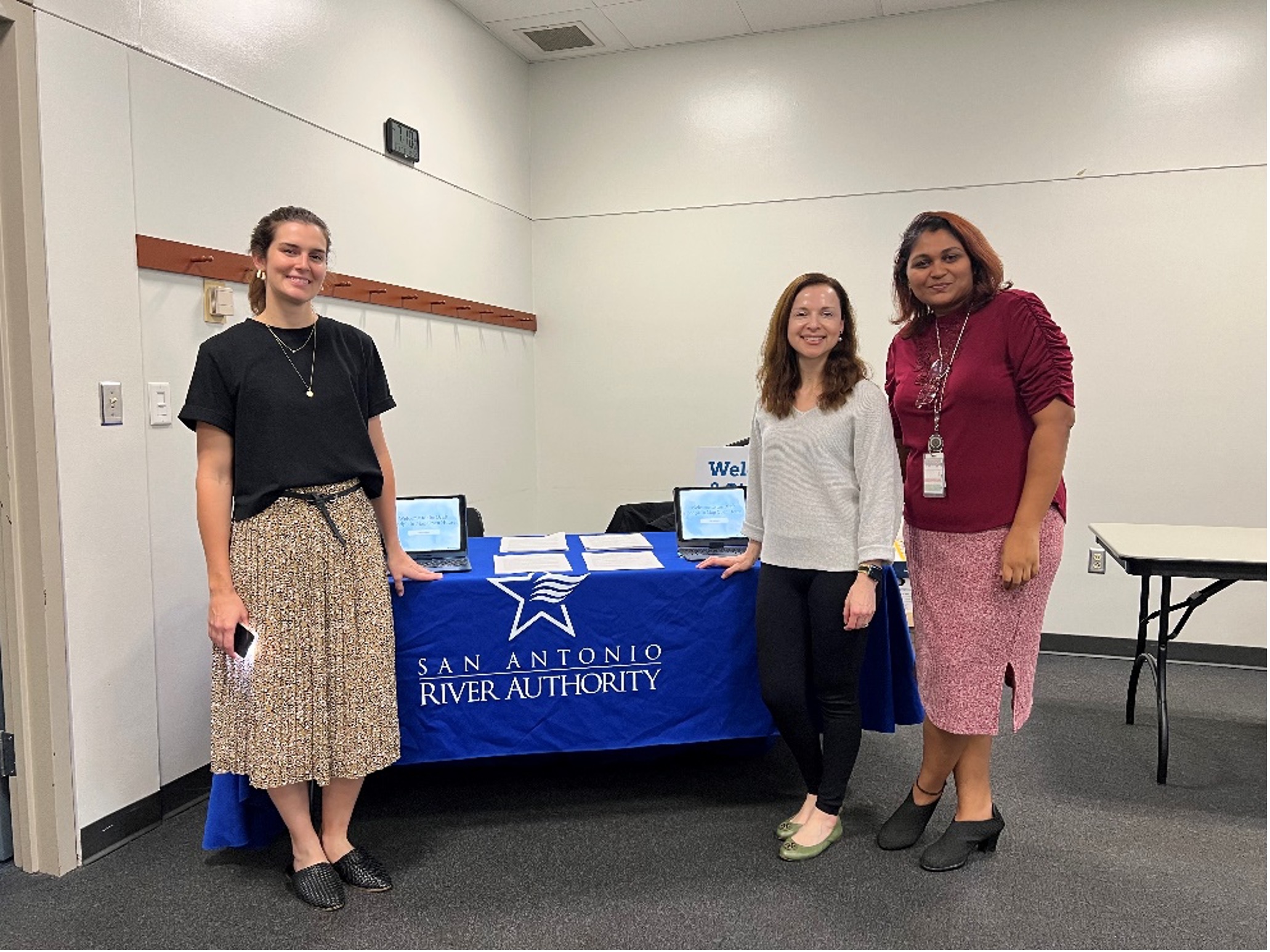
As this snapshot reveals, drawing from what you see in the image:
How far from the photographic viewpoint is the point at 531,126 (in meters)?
4.88

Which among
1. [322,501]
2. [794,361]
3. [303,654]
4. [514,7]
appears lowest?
[303,654]

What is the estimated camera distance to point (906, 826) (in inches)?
95.0

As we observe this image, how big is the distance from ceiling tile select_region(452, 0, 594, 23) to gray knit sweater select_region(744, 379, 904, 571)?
107 inches

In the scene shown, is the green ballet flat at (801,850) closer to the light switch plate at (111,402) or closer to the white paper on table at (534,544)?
the white paper on table at (534,544)

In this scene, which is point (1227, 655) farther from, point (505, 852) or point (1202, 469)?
point (505, 852)

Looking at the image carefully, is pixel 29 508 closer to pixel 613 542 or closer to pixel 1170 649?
pixel 613 542

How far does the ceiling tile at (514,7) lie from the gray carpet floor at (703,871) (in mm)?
3118

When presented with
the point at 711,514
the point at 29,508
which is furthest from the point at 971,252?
the point at 29,508

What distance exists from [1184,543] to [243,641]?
2.67m

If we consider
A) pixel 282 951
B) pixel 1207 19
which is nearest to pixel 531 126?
pixel 1207 19

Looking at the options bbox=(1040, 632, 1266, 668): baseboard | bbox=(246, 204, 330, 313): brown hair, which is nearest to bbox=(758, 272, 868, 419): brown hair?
bbox=(246, 204, 330, 313): brown hair

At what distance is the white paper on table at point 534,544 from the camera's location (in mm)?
2748

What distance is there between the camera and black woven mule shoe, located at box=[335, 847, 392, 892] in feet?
7.25

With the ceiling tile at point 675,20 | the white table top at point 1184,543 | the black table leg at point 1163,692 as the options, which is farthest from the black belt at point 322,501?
the ceiling tile at point 675,20
